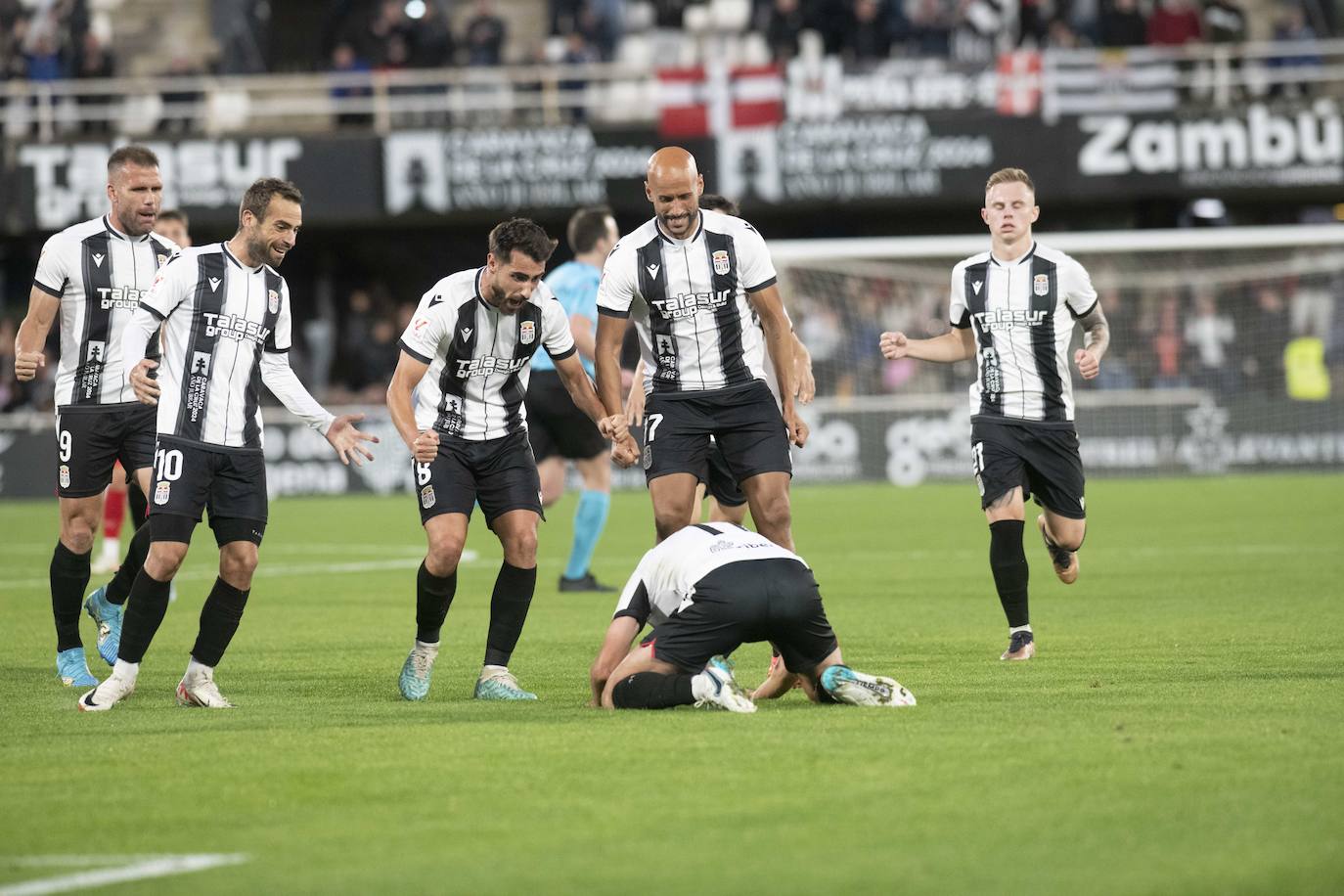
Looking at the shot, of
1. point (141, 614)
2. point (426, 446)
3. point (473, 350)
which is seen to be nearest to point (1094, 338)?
point (473, 350)

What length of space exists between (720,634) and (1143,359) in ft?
61.5

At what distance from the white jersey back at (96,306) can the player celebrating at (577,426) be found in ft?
12.4

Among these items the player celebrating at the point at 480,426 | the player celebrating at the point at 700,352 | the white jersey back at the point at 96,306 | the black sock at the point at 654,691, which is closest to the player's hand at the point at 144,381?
the player celebrating at the point at 480,426

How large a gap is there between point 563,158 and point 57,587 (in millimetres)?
17958

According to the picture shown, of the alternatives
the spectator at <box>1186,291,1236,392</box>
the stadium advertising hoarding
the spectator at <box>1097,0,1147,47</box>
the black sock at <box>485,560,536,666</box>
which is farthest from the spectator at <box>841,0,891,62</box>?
the black sock at <box>485,560,536,666</box>

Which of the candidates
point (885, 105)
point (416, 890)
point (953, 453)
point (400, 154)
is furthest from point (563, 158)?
point (416, 890)

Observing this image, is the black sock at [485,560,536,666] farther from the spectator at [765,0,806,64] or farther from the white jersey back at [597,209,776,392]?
the spectator at [765,0,806,64]

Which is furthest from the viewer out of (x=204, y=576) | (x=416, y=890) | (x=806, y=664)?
(x=204, y=576)

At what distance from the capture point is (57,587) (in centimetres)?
874

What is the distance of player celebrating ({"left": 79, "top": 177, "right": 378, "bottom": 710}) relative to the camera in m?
7.44

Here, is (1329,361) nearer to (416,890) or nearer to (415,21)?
(415,21)

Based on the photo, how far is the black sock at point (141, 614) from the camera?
750 cm

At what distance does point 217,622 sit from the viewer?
7559 millimetres

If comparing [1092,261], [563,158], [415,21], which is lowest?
[1092,261]
